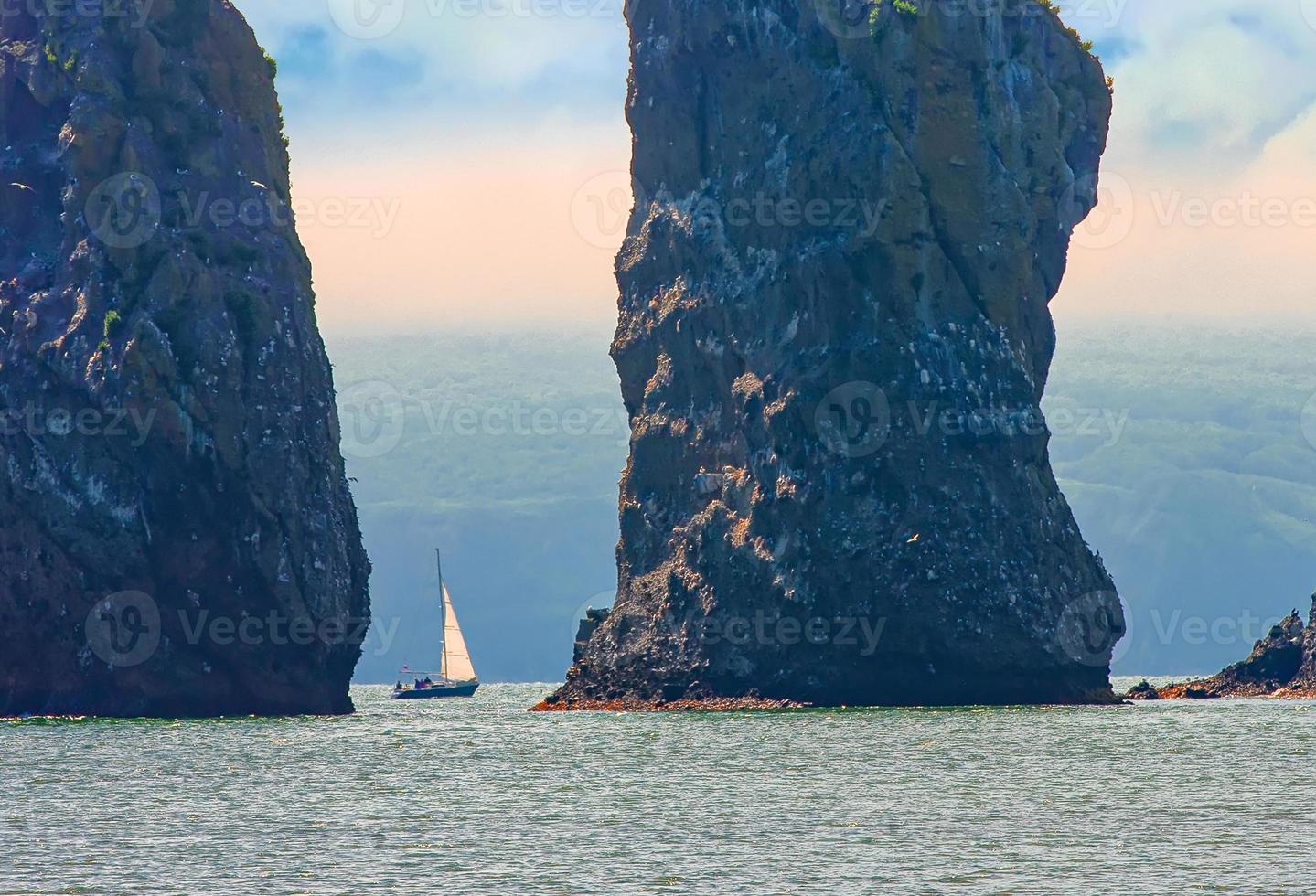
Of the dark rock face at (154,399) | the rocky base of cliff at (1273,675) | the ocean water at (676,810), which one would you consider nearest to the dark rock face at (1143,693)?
the rocky base of cliff at (1273,675)

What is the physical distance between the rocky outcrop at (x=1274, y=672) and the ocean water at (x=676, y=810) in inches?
1777

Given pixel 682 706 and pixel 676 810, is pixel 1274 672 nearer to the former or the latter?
pixel 682 706

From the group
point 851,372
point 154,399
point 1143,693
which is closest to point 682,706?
point 851,372

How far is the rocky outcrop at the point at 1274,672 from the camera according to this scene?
146 metres

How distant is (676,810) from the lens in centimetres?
6306

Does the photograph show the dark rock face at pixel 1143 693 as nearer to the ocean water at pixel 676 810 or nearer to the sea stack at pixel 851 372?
the sea stack at pixel 851 372

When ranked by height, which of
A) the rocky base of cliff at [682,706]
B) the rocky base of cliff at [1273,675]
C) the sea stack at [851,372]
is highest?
the sea stack at [851,372]

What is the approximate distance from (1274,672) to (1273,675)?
20 cm

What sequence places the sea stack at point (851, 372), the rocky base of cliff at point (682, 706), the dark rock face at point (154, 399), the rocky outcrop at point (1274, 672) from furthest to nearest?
the rocky outcrop at point (1274, 672), the rocky base of cliff at point (682, 706), the sea stack at point (851, 372), the dark rock face at point (154, 399)

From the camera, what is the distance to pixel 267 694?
118562 mm

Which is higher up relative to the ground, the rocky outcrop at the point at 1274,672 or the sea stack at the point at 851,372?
the sea stack at the point at 851,372

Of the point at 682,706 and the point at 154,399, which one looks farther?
the point at 682,706

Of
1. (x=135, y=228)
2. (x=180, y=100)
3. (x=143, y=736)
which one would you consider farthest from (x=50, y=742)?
(x=180, y=100)

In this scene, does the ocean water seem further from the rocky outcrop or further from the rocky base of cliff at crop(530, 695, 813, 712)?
the rocky outcrop
